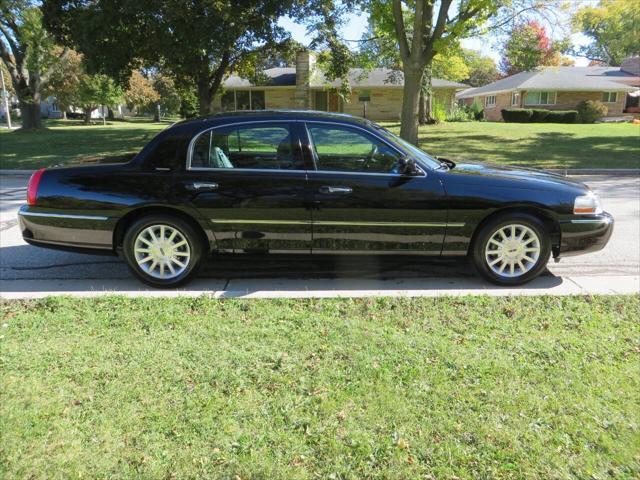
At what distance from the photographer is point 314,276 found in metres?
5.45

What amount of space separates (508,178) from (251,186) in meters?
2.44

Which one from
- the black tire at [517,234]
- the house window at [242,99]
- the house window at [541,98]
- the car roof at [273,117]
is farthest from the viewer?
the house window at [541,98]

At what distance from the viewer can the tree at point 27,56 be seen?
28891mm

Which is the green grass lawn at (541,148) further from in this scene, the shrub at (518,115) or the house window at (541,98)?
the house window at (541,98)

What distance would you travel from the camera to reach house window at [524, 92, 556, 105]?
4347 cm

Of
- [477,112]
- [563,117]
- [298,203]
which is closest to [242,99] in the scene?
[477,112]

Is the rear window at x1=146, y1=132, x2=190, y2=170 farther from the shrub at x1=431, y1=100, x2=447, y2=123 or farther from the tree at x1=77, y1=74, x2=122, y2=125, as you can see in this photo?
the tree at x1=77, y1=74, x2=122, y2=125

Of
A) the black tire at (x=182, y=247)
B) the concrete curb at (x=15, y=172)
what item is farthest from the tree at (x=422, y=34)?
the black tire at (x=182, y=247)

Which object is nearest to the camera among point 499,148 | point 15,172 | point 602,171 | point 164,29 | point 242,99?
point 602,171

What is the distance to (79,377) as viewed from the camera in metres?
3.26

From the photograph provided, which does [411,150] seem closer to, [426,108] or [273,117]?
[273,117]

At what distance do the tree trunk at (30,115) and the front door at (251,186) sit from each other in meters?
31.4

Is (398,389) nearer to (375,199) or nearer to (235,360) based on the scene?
(235,360)

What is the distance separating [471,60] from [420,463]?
37.7m
